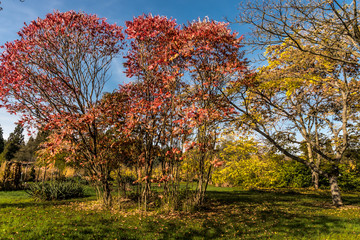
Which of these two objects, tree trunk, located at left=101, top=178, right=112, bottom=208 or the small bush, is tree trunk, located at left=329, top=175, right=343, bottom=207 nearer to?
tree trunk, located at left=101, top=178, right=112, bottom=208

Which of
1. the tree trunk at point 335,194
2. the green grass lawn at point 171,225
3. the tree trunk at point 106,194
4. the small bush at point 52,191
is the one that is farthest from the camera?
the small bush at point 52,191

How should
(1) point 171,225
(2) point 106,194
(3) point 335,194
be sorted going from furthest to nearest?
(3) point 335,194, (2) point 106,194, (1) point 171,225

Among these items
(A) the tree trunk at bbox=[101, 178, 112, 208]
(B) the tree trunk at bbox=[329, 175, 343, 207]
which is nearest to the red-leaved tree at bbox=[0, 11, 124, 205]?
(A) the tree trunk at bbox=[101, 178, 112, 208]

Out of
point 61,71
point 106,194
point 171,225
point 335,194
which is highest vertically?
point 61,71

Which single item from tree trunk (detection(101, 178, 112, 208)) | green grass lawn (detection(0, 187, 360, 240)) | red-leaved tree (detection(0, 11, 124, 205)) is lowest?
green grass lawn (detection(0, 187, 360, 240))

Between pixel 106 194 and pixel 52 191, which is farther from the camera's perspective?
pixel 52 191

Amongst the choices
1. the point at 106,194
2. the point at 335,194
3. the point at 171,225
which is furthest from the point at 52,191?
the point at 335,194

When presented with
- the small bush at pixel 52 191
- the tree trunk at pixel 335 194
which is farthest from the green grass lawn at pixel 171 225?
the tree trunk at pixel 335 194

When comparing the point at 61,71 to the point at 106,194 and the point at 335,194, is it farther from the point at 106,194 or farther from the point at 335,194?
the point at 335,194

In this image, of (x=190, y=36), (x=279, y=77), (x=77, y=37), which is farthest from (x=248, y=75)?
(x=77, y=37)

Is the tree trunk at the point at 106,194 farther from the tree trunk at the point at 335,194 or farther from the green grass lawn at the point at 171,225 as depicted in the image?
the tree trunk at the point at 335,194

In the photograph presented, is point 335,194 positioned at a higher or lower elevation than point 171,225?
higher

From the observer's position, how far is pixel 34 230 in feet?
13.7

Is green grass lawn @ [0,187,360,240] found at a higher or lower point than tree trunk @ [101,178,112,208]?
lower
